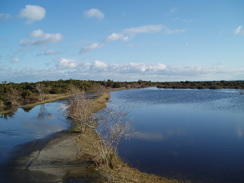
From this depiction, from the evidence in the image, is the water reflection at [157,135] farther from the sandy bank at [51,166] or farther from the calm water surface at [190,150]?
the sandy bank at [51,166]

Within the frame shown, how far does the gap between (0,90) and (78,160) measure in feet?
182

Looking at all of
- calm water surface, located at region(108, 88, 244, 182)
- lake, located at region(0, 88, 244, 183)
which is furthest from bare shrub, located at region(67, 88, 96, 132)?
calm water surface, located at region(108, 88, 244, 182)

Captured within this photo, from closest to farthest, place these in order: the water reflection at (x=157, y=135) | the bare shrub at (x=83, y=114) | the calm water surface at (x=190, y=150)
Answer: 1. the calm water surface at (x=190, y=150)
2. the water reflection at (x=157, y=135)
3. the bare shrub at (x=83, y=114)

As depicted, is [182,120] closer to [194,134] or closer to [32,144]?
[194,134]

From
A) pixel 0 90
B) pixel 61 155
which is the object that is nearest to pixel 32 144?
pixel 61 155

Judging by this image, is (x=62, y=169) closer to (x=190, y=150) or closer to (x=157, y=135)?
(x=190, y=150)

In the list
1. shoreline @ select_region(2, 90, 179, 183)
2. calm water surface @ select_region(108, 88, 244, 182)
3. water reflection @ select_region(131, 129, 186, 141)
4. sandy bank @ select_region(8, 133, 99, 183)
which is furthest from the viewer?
water reflection @ select_region(131, 129, 186, 141)

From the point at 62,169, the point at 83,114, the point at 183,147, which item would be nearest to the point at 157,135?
the point at 183,147

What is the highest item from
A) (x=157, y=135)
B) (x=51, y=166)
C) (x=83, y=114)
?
(x=83, y=114)

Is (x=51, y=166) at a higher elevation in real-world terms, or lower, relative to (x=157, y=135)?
lower

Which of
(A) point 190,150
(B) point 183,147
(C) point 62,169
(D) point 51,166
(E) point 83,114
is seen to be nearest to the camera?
(C) point 62,169

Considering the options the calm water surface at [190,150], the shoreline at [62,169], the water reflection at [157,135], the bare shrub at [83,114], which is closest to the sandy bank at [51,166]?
the shoreline at [62,169]

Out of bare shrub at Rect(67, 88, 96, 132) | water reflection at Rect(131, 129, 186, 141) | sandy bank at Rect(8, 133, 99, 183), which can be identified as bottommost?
sandy bank at Rect(8, 133, 99, 183)

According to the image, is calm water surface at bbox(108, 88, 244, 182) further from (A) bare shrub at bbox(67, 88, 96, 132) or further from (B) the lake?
(A) bare shrub at bbox(67, 88, 96, 132)
